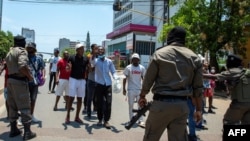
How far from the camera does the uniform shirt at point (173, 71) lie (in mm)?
4453

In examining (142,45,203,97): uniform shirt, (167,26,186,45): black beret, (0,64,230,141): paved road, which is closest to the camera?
(142,45,203,97): uniform shirt

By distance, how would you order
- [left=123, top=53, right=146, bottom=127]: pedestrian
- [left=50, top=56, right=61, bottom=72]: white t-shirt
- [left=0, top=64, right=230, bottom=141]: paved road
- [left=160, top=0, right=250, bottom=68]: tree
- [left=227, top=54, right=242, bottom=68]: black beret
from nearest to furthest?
[left=227, top=54, right=242, bottom=68]: black beret < [left=0, top=64, right=230, bottom=141]: paved road < [left=123, top=53, right=146, bottom=127]: pedestrian < [left=50, top=56, right=61, bottom=72]: white t-shirt < [left=160, top=0, right=250, bottom=68]: tree

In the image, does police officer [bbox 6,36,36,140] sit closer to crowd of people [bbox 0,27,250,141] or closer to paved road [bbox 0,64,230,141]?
crowd of people [bbox 0,27,250,141]

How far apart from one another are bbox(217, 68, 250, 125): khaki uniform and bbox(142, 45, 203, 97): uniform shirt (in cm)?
170

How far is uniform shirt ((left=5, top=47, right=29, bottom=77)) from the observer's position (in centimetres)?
671

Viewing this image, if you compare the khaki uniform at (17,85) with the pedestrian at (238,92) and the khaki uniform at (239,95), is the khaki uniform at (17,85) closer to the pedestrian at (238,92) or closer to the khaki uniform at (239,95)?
the pedestrian at (238,92)

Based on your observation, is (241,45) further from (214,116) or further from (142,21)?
(142,21)

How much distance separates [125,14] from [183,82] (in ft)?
377

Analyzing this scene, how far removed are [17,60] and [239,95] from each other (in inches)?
155

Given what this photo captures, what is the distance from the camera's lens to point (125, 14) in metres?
118

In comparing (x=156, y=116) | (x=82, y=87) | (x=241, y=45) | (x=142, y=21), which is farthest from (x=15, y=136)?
(x=142, y=21)

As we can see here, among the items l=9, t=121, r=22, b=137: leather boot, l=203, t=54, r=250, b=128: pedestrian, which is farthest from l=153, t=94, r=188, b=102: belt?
l=9, t=121, r=22, b=137: leather boot

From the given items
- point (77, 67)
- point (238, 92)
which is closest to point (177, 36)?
point (238, 92)

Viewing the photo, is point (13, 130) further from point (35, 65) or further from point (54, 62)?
point (54, 62)
